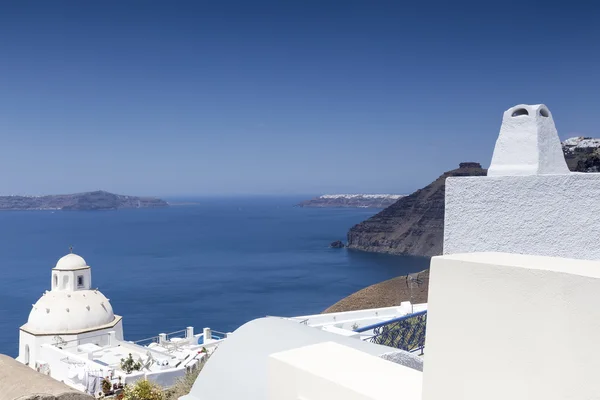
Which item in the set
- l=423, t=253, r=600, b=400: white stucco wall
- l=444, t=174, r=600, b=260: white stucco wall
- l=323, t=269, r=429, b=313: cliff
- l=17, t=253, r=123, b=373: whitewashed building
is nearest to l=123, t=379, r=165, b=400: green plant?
l=444, t=174, r=600, b=260: white stucco wall

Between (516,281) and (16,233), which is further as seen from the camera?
(16,233)

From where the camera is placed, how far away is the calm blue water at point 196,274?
166 ft

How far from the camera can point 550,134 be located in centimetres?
486

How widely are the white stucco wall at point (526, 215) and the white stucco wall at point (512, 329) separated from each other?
1.05 meters

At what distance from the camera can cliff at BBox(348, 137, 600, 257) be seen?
89438 millimetres

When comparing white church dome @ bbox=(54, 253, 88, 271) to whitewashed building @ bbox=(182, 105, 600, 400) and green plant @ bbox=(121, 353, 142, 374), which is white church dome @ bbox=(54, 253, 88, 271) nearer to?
green plant @ bbox=(121, 353, 142, 374)

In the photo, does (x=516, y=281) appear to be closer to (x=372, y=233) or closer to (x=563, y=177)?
(x=563, y=177)

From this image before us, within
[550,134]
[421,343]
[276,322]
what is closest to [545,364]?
[550,134]

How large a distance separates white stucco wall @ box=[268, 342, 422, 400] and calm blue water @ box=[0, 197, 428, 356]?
41.3 meters

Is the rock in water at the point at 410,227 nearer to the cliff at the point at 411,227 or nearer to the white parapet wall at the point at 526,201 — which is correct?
the cliff at the point at 411,227

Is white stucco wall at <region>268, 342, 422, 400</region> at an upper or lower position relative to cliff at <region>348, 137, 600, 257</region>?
upper

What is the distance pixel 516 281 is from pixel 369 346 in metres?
3.41

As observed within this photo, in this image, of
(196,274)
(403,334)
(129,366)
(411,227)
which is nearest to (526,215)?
(403,334)

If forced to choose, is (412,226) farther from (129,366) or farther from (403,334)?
(403,334)
